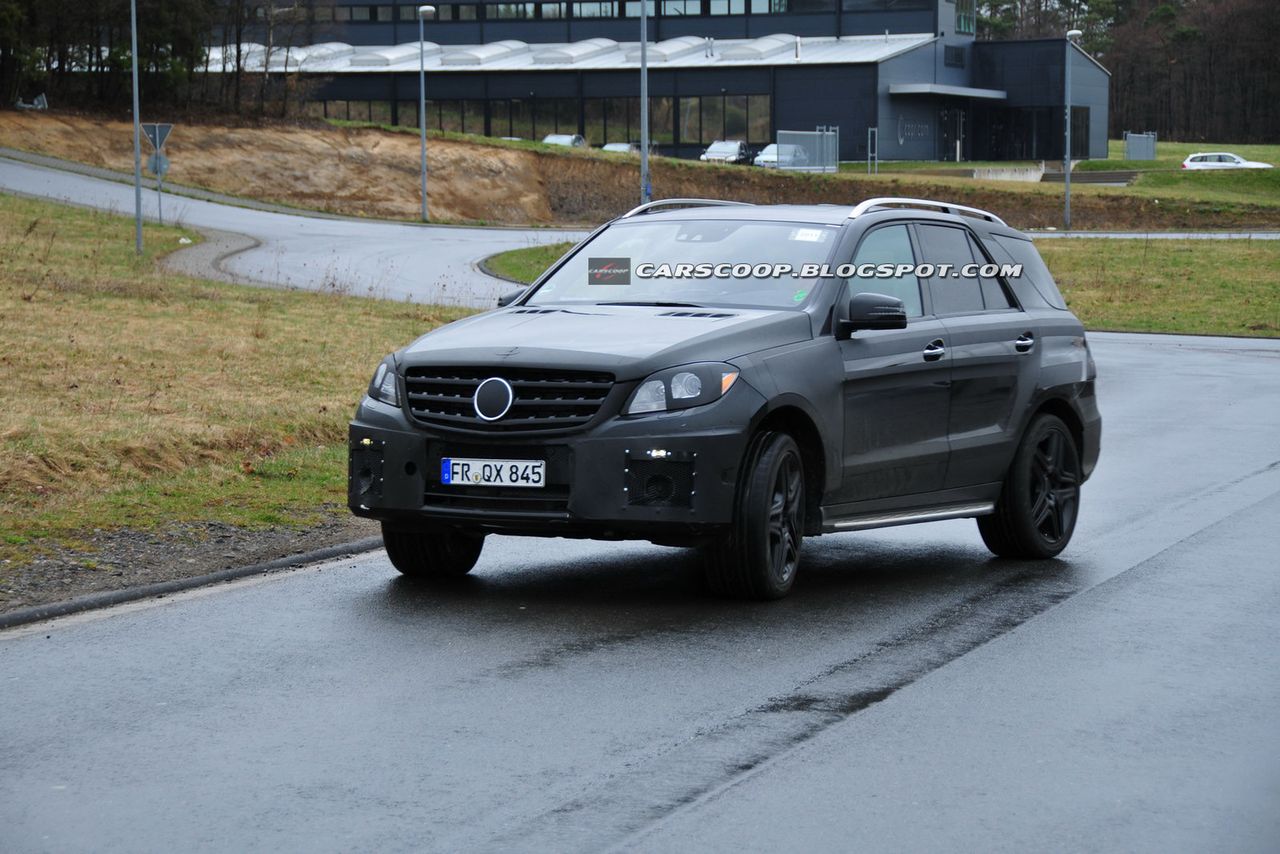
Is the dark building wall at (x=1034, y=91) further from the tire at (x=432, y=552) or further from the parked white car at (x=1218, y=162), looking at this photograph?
the tire at (x=432, y=552)

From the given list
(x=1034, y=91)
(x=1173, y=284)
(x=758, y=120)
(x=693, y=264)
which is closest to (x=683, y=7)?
(x=758, y=120)

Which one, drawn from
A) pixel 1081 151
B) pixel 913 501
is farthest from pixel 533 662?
pixel 1081 151


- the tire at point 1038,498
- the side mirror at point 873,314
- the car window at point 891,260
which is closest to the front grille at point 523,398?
the side mirror at point 873,314

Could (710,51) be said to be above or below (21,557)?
above

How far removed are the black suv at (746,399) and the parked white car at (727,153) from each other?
71015 millimetres

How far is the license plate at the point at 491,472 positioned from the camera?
319 inches

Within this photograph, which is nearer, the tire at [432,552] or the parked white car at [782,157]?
the tire at [432,552]

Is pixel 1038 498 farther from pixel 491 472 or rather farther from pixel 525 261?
pixel 525 261

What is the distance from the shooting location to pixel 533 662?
7.29 m

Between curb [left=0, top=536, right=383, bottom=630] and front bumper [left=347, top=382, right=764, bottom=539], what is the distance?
1.51 m

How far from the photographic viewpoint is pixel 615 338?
839cm

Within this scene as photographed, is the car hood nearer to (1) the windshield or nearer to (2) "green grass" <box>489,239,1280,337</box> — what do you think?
(1) the windshield

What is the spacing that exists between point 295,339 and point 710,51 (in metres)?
71.2

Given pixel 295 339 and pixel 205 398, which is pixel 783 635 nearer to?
pixel 205 398
